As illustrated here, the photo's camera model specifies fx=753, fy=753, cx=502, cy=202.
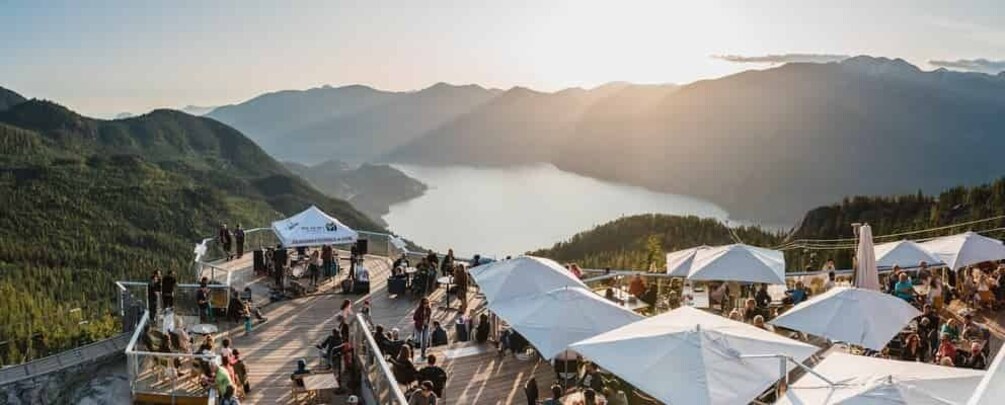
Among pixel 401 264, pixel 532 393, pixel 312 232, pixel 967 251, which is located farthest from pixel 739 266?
pixel 312 232

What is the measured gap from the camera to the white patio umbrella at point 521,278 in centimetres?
1541

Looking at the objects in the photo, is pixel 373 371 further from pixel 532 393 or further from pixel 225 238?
pixel 225 238

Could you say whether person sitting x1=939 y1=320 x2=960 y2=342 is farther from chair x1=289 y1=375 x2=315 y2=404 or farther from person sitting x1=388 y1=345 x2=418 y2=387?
chair x1=289 y1=375 x2=315 y2=404

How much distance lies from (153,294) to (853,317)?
48.2 feet

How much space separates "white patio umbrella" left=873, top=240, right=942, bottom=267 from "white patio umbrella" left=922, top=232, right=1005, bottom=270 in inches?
9.1

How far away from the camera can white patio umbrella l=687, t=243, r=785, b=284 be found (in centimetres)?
1634

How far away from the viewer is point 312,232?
69.1 feet

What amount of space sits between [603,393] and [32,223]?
394ft

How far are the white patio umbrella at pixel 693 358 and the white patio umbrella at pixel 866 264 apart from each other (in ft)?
18.9

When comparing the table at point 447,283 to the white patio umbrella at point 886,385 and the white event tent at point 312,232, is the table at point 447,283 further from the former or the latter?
the white patio umbrella at point 886,385

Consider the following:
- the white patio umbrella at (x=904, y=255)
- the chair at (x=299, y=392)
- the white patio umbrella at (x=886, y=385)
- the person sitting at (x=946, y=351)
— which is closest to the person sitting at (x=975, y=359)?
the person sitting at (x=946, y=351)

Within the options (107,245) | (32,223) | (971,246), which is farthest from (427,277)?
(32,223)

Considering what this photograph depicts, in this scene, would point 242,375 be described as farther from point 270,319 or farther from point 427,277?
point 427,277

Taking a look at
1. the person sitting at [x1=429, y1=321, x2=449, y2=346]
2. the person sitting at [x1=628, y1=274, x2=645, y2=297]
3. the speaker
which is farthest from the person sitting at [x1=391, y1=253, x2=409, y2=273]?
the person sitting at [x1=628, y1=274, x2=645, y2=297]
